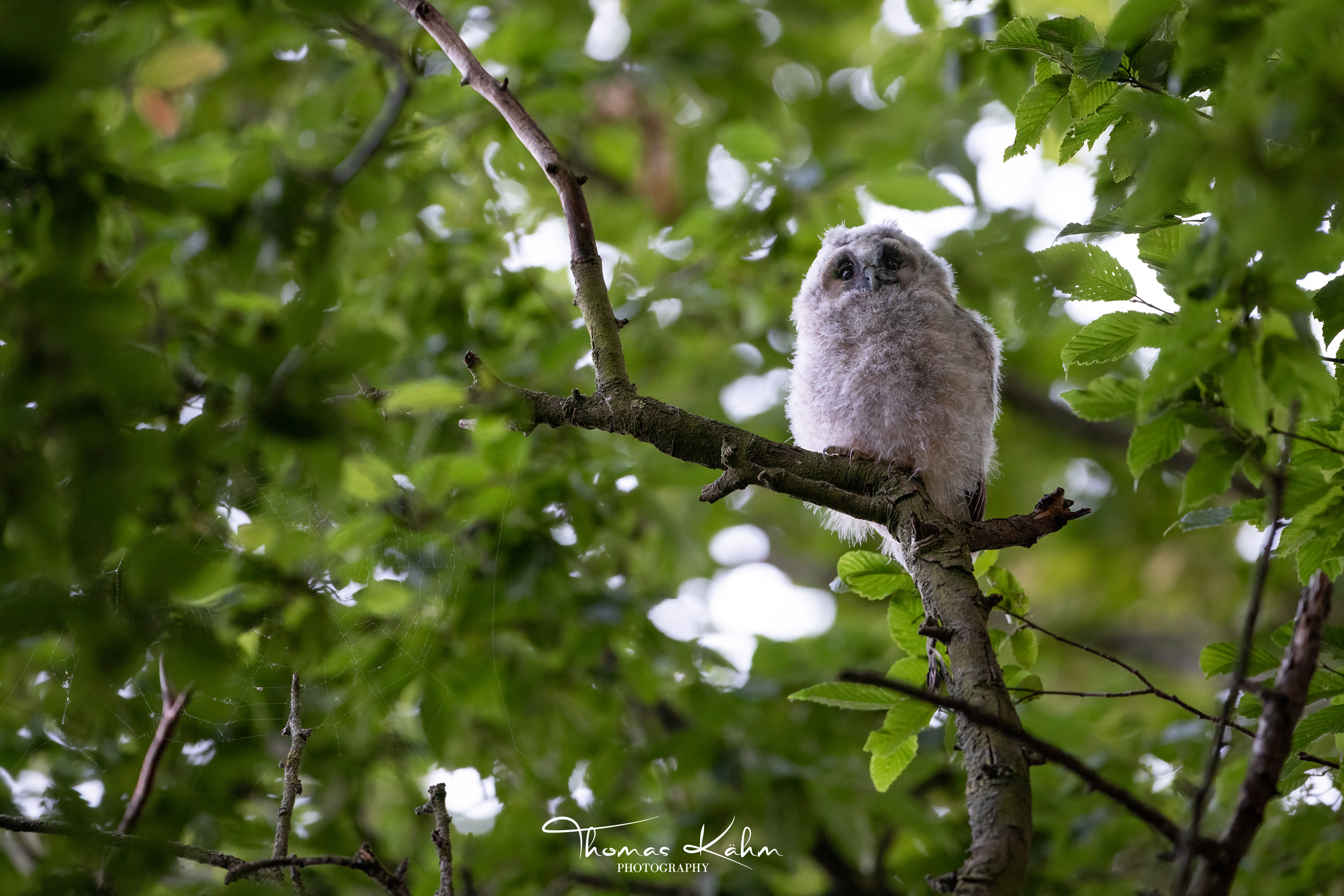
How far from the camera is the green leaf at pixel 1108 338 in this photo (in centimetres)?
140

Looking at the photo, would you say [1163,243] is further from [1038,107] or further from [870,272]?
[870,272]

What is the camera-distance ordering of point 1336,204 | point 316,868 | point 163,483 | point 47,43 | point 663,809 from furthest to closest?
1. point 663,809
2. point 316,868
3. point 1336,204
4. point 163,483
5. point 47,43

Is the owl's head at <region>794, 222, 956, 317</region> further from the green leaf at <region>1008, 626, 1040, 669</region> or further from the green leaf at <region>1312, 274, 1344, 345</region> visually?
the green leaf at <region>1312, 274, 1344, 345</region>

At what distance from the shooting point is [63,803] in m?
1.37

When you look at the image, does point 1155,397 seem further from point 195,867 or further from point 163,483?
point 195,867

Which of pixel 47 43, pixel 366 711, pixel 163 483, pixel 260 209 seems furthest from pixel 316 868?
pixel 47 43

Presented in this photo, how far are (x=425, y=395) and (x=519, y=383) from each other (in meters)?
1.51

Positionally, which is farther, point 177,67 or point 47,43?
point 177,67

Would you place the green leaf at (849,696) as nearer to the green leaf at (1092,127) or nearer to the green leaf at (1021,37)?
the green leaf at (1092,127)

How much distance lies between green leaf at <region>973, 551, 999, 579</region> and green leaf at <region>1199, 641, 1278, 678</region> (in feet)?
1.25

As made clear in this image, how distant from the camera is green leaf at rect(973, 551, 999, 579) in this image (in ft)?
6.07

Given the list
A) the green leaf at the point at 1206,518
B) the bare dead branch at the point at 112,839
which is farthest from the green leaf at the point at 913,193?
the bare dead branch at the point at 112,839

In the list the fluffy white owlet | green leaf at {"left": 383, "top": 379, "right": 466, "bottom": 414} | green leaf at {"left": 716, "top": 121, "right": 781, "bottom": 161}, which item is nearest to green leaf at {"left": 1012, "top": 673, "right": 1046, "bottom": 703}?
the fluffy white owlet

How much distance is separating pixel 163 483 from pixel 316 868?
6.57 feet
